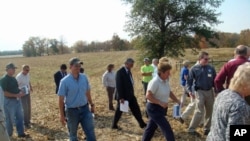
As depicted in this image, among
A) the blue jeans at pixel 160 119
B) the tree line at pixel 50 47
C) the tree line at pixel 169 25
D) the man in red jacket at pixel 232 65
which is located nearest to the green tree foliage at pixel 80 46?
the tree line at pixel 50 47

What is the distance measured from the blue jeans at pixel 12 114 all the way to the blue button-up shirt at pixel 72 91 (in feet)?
8.27

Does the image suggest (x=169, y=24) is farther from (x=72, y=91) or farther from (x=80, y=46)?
(x=80, y=46)

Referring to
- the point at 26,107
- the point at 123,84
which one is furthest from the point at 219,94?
the point at 26,107

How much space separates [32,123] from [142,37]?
1680 cm

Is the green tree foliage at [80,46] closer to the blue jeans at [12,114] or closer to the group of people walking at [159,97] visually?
the blue jeans at [12,114]

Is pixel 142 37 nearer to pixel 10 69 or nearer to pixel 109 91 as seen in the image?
pixel 109 91

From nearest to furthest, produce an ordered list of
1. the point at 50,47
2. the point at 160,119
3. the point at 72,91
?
the point at 160,119 → the point at 72,91 → the point at 50,47

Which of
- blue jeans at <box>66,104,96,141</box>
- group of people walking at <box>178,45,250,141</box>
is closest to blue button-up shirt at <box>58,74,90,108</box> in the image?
blue jeans at <box>66,104,96,141</box>

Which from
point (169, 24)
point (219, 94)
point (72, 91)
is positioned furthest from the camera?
point (169, 24)

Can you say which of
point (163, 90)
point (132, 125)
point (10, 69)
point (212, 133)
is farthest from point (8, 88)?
point (212, 133)

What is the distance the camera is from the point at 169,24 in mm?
25562

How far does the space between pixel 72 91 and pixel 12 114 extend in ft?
8.95

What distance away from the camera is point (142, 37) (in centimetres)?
2516

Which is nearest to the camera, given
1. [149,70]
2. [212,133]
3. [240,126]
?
[240,126]
